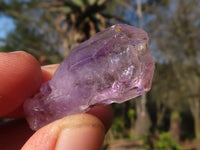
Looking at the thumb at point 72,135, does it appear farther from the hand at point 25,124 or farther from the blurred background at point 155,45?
the blurred background at point 155,45

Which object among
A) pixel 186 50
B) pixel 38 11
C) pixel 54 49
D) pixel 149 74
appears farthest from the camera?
pixel 38 11

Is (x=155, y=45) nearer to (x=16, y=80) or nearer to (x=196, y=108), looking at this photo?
(x=16, y=80)

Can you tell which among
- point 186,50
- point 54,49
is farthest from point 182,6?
point 54,49

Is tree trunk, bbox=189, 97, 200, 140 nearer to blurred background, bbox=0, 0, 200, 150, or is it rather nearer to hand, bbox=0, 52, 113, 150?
blurred background, bbox=0, 0, 200, 150

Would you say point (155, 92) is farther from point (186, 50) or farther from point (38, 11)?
point (38, 11)

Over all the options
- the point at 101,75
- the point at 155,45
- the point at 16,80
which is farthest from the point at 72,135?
the point at 155,45

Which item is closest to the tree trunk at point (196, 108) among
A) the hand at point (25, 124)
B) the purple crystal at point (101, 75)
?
the hand at point (25, 124)
